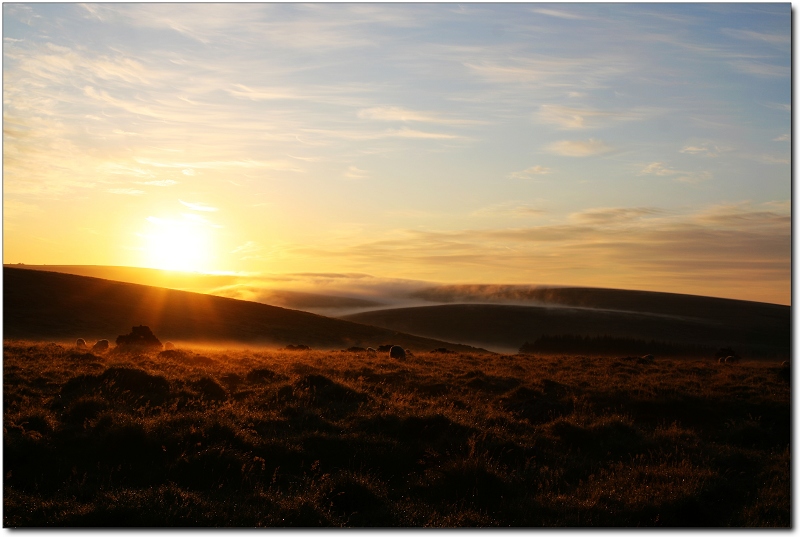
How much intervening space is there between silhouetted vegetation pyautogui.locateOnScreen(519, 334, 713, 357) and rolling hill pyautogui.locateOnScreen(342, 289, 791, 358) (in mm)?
6747

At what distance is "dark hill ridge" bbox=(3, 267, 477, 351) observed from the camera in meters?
53.7

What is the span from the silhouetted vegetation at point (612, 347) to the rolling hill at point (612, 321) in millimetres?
6747

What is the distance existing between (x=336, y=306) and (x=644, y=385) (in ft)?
453

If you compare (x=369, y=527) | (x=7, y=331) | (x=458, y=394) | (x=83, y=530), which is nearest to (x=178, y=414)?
(x=83, y=530)

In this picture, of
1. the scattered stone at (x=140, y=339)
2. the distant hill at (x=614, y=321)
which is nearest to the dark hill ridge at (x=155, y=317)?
the scattered stone at (x=140, y=339)

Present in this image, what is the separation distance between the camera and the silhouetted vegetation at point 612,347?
241 feet

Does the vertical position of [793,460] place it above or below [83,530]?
above

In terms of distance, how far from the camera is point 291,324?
233 ft

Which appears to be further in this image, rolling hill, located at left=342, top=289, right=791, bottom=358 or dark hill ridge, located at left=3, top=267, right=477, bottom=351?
rolling hill, located at left=342, top=289, right=791, bottom=358

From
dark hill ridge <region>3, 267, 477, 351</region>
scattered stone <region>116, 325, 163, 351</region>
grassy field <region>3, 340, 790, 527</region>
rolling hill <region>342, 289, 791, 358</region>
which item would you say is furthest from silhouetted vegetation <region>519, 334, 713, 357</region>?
→ grassy field <region>3, 340, 790, 527</region>

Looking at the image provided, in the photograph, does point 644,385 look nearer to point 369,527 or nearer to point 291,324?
point 369,527

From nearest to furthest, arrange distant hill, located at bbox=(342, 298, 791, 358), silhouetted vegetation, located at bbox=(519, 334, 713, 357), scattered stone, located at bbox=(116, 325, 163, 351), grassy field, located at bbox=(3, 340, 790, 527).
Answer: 1. grassy field, located at bbox=(3, 340, 790, 527)
2. scattered stone, located at bbox=(116, 325, 163, 351)
3. silhouetted vegetation, located at bbox=(519, 334, 713, 357)
4. distant hill, located at bbox=(342, 298, 791, 358)

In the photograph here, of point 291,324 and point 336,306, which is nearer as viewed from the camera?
point 291,324

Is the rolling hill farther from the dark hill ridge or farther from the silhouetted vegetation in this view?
the dark hill ridge
